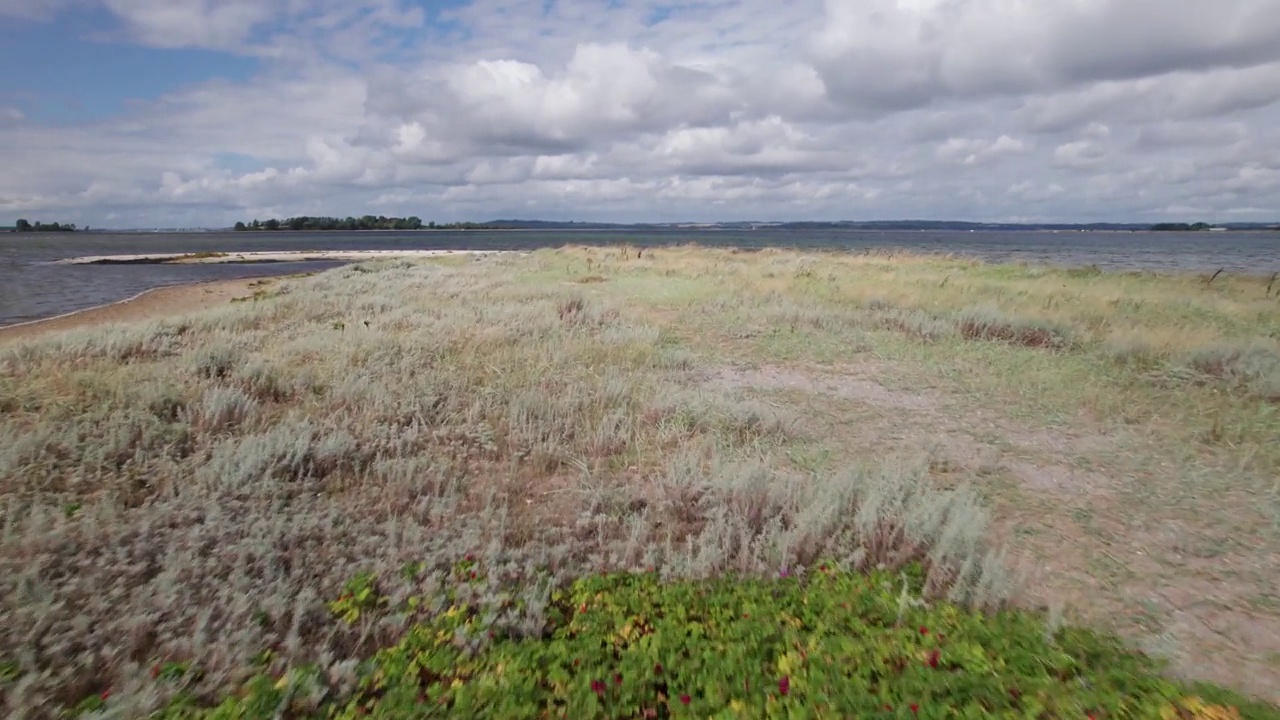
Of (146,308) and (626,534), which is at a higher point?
(626,534)

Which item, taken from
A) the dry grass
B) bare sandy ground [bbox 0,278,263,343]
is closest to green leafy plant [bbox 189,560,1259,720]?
the dry grass

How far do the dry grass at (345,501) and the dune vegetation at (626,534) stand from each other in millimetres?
32

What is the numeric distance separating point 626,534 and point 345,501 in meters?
2.51

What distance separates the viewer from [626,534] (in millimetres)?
5078

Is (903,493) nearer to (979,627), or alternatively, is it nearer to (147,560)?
(979,627)

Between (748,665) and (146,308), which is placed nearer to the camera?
(748,665)

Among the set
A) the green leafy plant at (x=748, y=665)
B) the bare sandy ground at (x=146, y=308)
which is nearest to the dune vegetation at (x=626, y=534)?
Result: the green leafy plant at (x=748, y=665)

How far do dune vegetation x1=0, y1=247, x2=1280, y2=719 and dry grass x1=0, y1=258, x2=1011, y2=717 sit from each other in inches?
1.3

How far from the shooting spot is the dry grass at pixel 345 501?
3.58 metres

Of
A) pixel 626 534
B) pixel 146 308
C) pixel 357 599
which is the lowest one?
pixel 146 308

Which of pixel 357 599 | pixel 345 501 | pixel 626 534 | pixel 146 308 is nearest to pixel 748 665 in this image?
pixel 626 534

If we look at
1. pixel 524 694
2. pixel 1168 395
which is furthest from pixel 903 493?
pixel 1168 395

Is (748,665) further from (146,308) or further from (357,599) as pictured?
(146,308)

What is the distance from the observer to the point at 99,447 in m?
5.77
